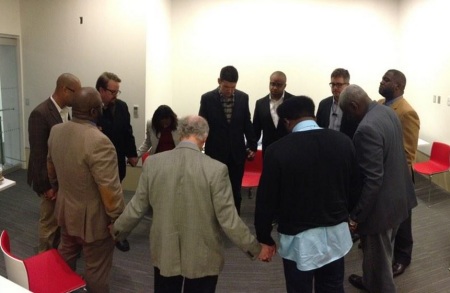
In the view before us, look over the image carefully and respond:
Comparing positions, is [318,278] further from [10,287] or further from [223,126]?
[223,126]

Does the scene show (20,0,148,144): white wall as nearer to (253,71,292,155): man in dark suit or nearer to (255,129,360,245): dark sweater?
(253,71,292,155): man in dark suit

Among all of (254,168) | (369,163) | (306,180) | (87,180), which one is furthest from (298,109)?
(254,168)

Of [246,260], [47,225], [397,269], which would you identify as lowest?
[246,260]

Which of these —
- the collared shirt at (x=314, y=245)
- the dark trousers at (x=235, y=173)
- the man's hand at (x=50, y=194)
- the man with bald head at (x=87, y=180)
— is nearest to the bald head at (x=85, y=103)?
the man with bald head at (x=87, y=180)

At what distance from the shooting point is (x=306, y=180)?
203 cm

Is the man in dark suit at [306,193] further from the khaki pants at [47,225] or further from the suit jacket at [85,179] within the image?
the khaki pants at [47,225]

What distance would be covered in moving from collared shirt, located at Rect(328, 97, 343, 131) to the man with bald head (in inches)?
89.0

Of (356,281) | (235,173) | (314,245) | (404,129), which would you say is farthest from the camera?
(235,173)

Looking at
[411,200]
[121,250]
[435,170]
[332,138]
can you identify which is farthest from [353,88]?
[435,170]

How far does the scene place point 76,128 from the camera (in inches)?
91.5

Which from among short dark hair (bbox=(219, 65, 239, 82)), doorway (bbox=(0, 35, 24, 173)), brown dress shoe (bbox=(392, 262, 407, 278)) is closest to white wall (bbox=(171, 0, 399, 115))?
doorway (bbox=(0, 35, 24, 173))

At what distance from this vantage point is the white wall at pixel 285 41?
20.5 feet

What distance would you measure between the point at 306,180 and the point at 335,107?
6.63ft

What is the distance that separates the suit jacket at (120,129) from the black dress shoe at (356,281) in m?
2.24
